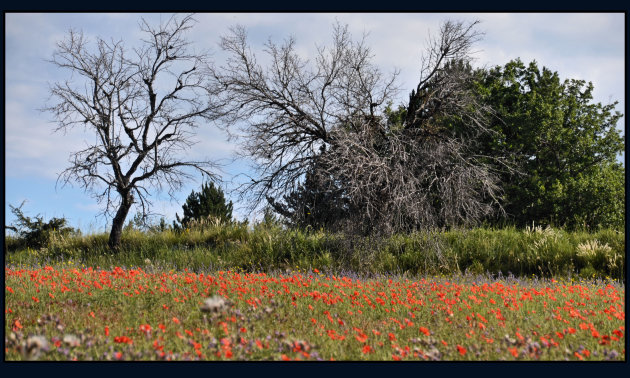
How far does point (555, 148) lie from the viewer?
21.2 meters

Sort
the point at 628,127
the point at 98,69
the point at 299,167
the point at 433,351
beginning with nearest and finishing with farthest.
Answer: the point at 433,351
the point at 628,127
the point at 299,167
the point at 98,69

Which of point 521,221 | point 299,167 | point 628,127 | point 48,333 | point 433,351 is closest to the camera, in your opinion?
point 433,351

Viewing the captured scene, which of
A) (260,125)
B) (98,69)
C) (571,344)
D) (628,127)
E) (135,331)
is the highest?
(98,69)

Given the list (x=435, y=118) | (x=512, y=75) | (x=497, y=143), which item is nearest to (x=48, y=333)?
(x=435, y=118)

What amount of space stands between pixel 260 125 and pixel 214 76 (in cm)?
180

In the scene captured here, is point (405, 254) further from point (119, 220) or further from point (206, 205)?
point (206, 205)

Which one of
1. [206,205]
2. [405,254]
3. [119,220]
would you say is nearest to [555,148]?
[405,254]

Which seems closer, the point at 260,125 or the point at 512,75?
the point at 260,125

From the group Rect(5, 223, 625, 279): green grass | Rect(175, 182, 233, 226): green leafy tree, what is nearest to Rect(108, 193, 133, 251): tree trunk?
Rect(5, 223, 625, 279): green grass

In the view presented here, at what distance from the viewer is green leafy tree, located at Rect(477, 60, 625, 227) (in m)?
19.7

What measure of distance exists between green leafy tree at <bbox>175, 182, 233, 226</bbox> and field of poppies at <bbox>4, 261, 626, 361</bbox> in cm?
1462

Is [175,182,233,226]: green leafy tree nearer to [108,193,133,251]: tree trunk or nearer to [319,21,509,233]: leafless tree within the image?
[108,193,133,251]: tree trunk

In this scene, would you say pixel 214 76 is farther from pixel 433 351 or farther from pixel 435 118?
pixel 433 351

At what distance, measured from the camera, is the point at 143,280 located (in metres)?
7.28
